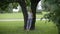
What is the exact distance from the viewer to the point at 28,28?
1994cm

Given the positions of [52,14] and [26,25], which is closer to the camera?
[52,14]

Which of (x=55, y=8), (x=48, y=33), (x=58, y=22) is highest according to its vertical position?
(x=55, y=8)

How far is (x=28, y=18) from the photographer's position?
1980 cm

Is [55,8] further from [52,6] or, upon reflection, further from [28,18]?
[28,18]

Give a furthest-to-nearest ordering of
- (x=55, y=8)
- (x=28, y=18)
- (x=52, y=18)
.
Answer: (x=28, y=18) < (x=52, y=18) < (x=55, y=8)

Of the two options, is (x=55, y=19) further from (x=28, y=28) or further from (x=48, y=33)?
(x=28, y=28)

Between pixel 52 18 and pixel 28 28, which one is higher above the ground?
pixel 52 18

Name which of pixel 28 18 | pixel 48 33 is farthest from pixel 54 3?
pixel 28 18

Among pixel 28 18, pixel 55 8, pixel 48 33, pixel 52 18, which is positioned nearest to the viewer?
pixel 55 8

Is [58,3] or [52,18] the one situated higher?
[58,3]

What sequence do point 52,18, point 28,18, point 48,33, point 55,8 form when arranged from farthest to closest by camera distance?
point 28,18 → point 48,33 → point 52,18 → point 55,8

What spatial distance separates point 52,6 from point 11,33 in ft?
21.5

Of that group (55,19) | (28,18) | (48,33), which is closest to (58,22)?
(55,19)

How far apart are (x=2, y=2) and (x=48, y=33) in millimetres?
4404
